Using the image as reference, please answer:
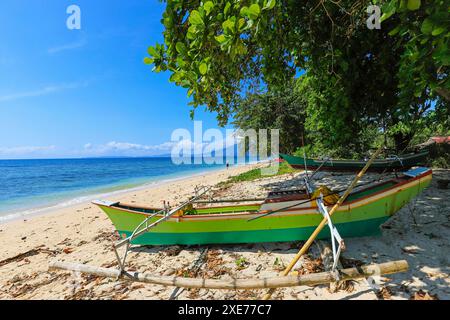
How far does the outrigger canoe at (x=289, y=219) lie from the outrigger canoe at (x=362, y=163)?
164 inches

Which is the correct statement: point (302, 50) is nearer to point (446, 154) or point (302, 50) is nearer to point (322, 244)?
point (322, 244)

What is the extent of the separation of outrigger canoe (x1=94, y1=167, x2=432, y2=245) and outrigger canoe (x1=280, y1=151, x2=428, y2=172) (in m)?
4.18

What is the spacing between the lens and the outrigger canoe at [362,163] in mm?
8784

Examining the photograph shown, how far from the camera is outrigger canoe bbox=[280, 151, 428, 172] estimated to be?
28.8 feet

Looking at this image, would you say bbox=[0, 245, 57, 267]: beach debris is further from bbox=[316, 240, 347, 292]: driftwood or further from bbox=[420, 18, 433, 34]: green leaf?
bbox=[420, 18, 433, 34]: green leaf

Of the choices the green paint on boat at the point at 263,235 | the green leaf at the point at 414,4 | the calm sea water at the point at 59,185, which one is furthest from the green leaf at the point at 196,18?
the calm sea water at the point at 59,185

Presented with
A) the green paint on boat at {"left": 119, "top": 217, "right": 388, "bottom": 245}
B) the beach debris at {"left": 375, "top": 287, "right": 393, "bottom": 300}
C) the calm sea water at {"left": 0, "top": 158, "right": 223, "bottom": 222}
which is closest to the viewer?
the beach debris at {"left": 375, "top": 287, "right": 393, "bottom": 300}

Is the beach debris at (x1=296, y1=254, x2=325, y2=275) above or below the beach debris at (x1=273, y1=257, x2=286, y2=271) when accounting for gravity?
above

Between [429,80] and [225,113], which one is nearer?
[429,80]

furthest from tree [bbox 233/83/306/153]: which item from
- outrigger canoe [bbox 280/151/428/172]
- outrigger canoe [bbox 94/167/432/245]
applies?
outrigger canoe [bbox 94/167/432/245]

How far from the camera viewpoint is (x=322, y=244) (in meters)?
3.85
